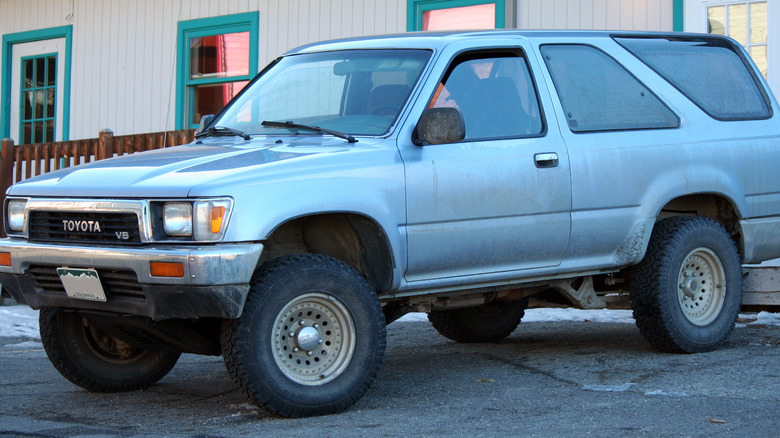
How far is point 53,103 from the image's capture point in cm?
1485

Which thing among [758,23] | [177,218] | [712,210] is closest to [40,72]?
[758,23]

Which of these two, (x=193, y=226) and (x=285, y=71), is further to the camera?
(x=285, y=71)

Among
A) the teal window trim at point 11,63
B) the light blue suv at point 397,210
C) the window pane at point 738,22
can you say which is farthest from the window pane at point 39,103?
the light blue suv at point 397,210

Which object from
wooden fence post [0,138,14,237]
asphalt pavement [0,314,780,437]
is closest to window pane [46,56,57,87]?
wooden fence post [0,138,14,237]

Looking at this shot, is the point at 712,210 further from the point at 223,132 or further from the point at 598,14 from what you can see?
the point at 598,14

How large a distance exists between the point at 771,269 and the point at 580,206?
1792mm

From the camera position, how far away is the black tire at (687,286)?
20.4 ft

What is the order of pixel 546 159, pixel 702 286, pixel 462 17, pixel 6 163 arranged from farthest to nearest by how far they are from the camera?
pixel 6 163
pixel 462 17
pixel 702 286
pixel 546 159

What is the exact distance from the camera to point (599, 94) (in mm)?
6172

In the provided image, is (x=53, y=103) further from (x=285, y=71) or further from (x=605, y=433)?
(x=605, y=433)

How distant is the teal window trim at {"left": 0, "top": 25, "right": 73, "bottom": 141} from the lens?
14547 millimetres

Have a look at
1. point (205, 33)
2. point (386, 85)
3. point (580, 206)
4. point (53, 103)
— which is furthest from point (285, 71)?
point (53, 103)

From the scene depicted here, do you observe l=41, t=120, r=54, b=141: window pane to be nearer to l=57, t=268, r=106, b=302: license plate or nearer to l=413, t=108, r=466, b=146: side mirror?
l=57, t=268, r=106, b=302: license plate

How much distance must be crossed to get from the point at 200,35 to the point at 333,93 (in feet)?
25.5
